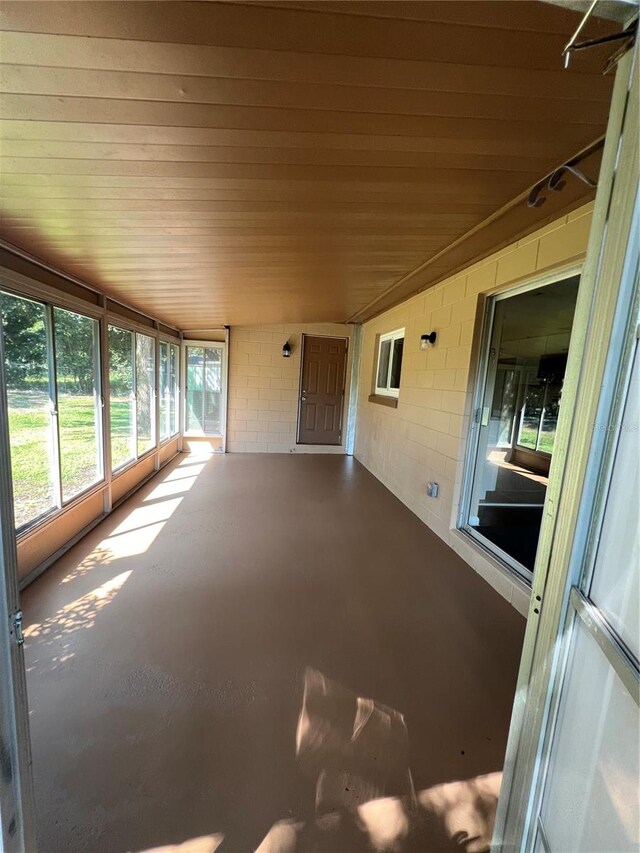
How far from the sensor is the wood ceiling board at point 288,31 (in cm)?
86

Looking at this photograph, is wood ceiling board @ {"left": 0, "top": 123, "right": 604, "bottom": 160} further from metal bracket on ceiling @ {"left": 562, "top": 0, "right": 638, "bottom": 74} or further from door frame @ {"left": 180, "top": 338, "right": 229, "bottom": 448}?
door frame @ {"left": 180, "top": 338, "right": 229, "bottom": 448}

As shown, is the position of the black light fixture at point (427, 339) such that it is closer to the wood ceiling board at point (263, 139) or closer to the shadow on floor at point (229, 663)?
the shadow on floor at point (229, 663)

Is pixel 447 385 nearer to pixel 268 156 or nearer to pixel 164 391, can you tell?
pixel 268 156

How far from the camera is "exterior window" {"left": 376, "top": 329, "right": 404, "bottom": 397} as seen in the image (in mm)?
4852

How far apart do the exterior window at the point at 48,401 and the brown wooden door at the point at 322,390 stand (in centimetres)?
367

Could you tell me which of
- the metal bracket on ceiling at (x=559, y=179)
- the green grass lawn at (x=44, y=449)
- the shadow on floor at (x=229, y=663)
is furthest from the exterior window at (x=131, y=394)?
the metal bracket on ceiling at (x=559, y=179)

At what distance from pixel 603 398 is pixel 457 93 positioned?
3.59 ft

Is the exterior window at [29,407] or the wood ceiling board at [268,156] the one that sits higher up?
the wood ceiling board at [268,156]

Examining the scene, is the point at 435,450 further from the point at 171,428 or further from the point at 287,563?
Result: the point at 171,428

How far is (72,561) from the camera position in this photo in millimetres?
2605

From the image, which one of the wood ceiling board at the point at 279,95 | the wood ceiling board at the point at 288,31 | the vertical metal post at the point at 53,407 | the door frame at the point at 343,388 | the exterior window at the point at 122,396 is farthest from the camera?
the door frame at the point at 343,388

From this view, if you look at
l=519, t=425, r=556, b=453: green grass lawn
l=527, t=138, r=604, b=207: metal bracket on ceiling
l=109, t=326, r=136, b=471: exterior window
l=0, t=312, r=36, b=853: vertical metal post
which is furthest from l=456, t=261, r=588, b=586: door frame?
l=109, t=326, r=136, b=471: exterior window

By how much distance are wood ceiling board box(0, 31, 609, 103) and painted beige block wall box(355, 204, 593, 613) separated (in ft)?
3.41

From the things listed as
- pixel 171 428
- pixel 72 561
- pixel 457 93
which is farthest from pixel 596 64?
pixel 171 428
